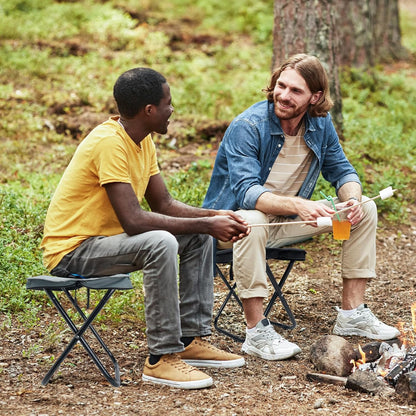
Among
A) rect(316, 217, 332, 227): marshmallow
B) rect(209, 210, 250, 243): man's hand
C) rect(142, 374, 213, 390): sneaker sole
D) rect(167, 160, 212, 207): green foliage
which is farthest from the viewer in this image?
rect(167, 160, 212, 207): green foliage

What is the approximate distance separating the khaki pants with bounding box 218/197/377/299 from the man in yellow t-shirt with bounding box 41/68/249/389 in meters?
0.27

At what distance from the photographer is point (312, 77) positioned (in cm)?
435

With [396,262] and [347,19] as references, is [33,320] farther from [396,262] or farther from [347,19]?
[347,19]

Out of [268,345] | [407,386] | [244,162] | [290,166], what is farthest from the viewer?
[290,166]

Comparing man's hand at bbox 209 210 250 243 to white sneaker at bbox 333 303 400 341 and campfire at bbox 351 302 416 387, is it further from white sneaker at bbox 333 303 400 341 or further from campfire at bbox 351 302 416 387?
white sneaker at bbox 333 303 400 341

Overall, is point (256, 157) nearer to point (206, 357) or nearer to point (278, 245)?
point (278, 245)

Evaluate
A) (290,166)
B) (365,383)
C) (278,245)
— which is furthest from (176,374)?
(290,166)

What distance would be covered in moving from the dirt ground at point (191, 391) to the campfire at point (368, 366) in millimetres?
55

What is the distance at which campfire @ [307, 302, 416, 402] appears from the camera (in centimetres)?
349

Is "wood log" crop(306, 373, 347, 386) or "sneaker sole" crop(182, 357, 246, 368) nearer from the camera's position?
"wood log" crop(306, 373, 347, 386)

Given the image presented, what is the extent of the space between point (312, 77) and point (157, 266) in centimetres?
169

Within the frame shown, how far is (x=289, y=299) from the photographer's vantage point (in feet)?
17.1

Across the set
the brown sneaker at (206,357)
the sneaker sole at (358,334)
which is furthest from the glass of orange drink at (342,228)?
the brown sneaker at (206,357)

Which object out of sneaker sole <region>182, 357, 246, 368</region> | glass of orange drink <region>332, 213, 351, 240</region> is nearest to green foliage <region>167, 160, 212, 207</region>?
glass of orange drink <region>332, 213, 351, 240</region>
